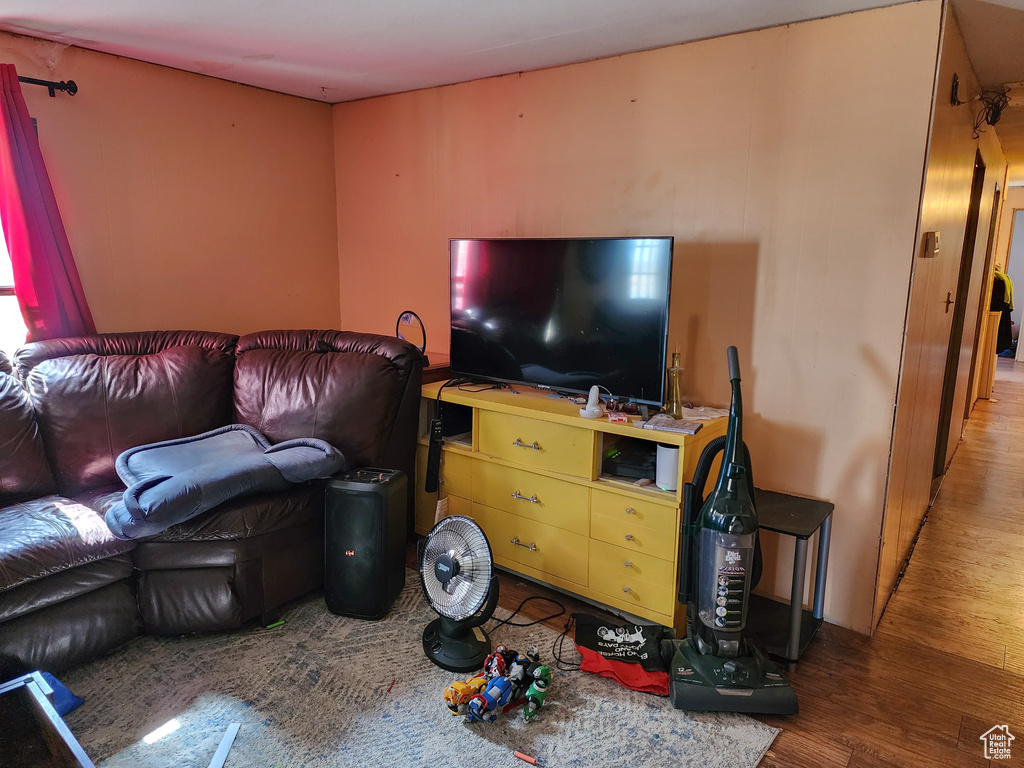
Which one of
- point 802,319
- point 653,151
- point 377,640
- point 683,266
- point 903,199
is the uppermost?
point 653,151

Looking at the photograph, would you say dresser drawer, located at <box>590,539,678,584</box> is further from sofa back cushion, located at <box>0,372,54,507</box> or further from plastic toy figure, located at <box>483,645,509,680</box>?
sofa back cushion, located at <box>0,372,54,507</box>

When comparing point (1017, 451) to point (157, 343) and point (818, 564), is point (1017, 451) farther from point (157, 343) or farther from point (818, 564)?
point (157, 343)

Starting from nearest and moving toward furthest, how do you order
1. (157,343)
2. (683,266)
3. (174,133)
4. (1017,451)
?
(683,266) < (157,343) < (174,133) < (1017,451)

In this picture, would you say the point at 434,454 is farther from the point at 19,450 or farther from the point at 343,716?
the point at 19,450

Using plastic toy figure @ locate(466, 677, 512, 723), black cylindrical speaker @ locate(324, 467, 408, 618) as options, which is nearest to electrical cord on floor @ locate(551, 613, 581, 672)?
plastic toy figure @ locate(466, 677, 512, 723)

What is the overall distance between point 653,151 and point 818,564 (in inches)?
70.5

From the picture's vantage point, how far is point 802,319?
2.49 metres

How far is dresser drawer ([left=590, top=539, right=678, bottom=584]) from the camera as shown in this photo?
236 centimetres

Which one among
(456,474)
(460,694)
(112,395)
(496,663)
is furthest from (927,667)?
(112,395)

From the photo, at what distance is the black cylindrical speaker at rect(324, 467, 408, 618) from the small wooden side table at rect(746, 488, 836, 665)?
1353 mm

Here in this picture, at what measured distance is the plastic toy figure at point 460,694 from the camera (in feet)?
6.51

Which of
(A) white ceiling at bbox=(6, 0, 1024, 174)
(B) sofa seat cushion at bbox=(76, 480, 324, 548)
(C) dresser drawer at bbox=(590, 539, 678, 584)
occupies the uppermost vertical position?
(A) white ceiling at bbox=(6, 0, 1024, 174)

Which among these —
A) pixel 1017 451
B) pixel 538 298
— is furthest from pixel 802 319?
pixel 1017 451

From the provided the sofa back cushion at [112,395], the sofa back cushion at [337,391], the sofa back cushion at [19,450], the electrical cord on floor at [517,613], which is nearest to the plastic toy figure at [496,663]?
the electrical cord on floor at [517,613]
